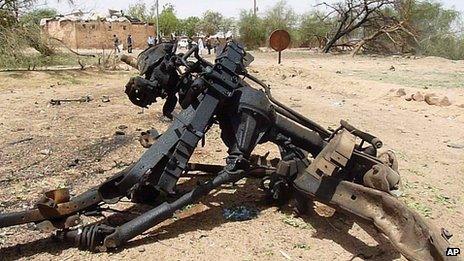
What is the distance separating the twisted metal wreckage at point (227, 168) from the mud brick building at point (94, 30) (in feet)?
108

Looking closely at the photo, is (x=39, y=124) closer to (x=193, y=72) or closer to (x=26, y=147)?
(x=26, y=147)

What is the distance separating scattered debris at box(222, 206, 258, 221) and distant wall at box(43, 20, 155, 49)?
112 ft

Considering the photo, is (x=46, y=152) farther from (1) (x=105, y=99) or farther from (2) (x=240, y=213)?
(1) (x=105, y=99)

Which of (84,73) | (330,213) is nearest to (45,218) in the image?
(330,213)

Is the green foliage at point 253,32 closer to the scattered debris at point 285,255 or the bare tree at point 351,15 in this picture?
the bare tree at point 351,15

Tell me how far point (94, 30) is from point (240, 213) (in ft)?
121

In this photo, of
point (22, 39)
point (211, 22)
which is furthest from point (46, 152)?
point (211, 22)

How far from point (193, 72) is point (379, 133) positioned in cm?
420

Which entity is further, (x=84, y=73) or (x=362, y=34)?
(x=362, y=34)

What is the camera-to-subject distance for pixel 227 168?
322 cm

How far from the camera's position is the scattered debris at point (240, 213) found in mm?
3532

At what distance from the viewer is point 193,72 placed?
10.9ft

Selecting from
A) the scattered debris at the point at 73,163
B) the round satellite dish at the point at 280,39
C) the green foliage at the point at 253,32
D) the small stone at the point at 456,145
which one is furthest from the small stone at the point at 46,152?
the green foliage at the point at 253,32

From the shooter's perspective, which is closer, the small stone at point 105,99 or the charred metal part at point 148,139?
the charred metal part at point 148,139
